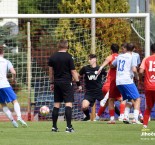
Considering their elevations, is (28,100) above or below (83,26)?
below

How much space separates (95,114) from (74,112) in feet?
4.06

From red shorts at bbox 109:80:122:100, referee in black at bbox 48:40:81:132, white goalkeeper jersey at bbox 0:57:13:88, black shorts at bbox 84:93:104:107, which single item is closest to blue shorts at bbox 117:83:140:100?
red shorts at bbox 109:80:122:100

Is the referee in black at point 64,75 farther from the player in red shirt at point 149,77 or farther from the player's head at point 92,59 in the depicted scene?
the player's head at point 92,59

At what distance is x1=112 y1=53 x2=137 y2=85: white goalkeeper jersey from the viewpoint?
22859 mm

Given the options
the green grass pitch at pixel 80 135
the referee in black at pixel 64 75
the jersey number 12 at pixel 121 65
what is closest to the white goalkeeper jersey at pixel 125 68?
the jersey number 12 at pixel 121 65

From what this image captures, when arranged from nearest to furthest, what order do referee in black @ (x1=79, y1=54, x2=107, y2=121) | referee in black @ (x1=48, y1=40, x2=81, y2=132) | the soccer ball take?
referee in black @ (x1=48, y1=40, x2=81, y2=132)
referee in black @ (x1=79, y1=54, x2=107, y2=121)
the soccer ball

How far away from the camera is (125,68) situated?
904 inches

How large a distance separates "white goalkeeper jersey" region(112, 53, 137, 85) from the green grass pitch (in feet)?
3.73

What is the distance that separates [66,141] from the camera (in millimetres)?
17422

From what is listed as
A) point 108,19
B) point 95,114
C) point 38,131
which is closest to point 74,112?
point 95,114

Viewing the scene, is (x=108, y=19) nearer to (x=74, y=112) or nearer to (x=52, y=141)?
(x=74, y=112)

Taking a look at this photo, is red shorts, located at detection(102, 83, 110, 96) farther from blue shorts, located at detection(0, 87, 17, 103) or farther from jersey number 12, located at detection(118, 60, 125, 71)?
blue shorts, located at detection(0, 87, 17, 103)

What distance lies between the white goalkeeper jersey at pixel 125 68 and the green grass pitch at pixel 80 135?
1.14 metres

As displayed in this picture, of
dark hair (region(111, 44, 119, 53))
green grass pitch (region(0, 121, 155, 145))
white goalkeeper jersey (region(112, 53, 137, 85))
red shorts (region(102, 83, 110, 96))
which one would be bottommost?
green grass pitch (region(0, 121, 155, 145))
